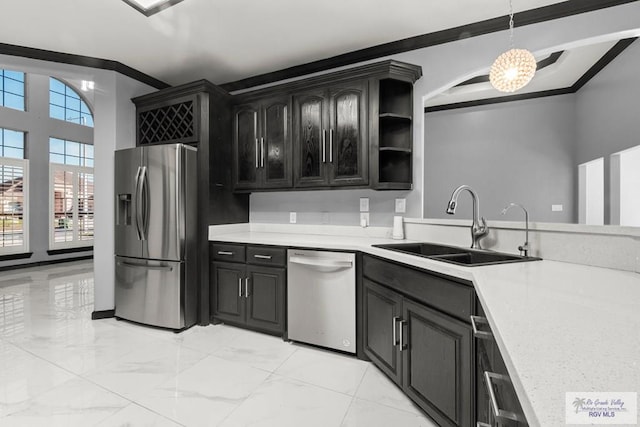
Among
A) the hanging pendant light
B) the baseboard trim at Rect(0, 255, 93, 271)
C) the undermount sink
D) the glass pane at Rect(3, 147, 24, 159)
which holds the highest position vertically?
the glass pane at Rect(3, 147, 24, 159)

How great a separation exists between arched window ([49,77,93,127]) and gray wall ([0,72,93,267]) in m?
0.14

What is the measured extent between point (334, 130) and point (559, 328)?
2378mm

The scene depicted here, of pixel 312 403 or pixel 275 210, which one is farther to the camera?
pixel 275 210

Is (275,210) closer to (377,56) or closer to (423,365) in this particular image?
(377,56)

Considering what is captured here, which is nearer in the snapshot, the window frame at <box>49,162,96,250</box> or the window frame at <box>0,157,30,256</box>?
the window frame at <box>0,157,30,256</box>

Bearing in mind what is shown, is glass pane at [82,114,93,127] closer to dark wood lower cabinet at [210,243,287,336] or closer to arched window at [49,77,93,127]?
arched window at [49,77,93,127]

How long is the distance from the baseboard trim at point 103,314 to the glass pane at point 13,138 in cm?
470

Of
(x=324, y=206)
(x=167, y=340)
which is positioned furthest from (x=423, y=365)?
(x=167, y=340)

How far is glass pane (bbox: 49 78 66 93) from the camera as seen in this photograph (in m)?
6.32

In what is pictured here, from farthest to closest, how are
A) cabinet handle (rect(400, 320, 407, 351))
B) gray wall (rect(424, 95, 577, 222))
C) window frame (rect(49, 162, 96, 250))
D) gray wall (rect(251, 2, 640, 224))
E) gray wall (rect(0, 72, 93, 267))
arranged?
window frame (rect(49, 162, 96, 250))
gray wall (rect(0, 72, 93, 267))
gray wall (rect(424, 95, 577, 222))
gray wall (rect(251, 2, 640, 224))
cabinet handle (rect(400, 320, 407, 351))

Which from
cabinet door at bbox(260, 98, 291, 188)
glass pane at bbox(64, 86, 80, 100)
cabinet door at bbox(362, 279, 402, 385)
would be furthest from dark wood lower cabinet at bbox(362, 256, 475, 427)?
glass pane at bbox(64, 86, 80, 100)

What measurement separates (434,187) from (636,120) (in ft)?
7.33

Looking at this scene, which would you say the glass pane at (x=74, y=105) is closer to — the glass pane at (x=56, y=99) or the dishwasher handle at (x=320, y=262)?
the glass pane at (x=56, y=99)

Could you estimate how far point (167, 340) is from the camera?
2.77 metres
